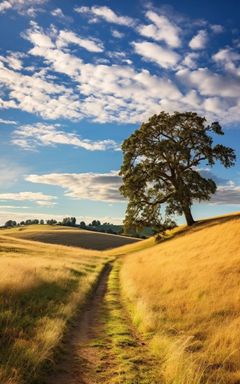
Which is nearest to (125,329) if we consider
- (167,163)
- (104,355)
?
(104,355)

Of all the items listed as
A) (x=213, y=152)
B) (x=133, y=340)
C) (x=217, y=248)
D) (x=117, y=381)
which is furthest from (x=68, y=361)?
(x=213, y=152)

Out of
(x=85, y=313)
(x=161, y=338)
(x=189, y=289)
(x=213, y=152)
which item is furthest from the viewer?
(x=213, y=152)

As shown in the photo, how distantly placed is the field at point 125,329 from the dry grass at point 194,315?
0.03m

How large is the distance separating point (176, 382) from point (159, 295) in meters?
9.98

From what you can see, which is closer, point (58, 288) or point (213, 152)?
point (58, 288)

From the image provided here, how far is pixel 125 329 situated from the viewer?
13070 mm

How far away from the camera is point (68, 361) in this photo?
378 inches

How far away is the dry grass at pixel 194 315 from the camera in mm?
8867

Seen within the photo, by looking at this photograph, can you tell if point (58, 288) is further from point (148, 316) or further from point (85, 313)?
point (148, 316)

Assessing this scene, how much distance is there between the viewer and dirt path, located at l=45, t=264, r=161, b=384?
8547 millimetres

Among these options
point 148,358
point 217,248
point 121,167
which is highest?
point 121,167

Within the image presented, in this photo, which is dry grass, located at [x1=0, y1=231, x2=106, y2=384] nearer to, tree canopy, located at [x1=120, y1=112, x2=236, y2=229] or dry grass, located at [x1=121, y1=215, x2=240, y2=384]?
dry grass, located at [x1=121, y1=215, x2=240, y2=384]

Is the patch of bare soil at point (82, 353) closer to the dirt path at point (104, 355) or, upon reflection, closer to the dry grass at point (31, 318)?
the dirt path at point (104, 355)

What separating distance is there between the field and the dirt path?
22mm
